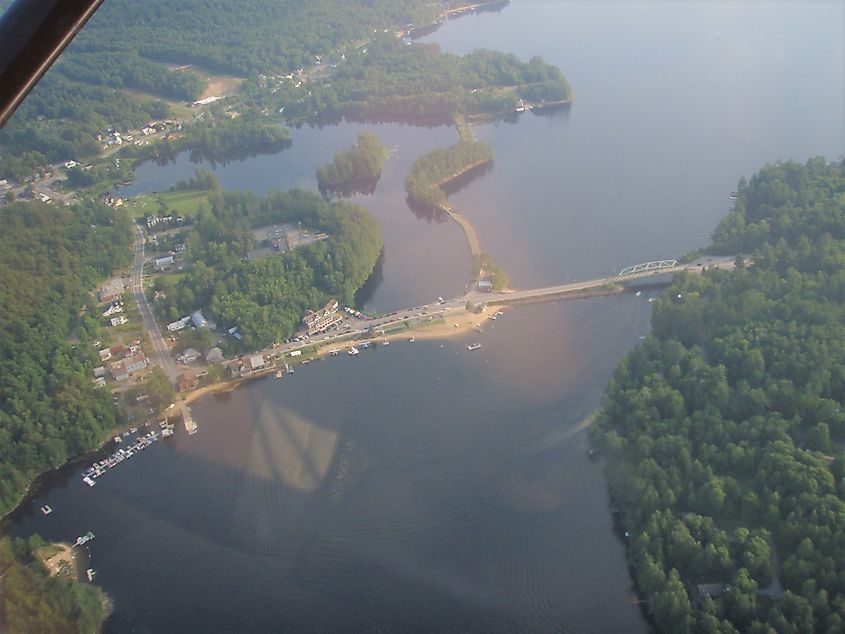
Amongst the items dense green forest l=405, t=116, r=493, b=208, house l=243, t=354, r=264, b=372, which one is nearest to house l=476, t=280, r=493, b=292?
dense green forest l=405, t=116, r=493, b=208

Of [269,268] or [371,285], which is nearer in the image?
[269,268]

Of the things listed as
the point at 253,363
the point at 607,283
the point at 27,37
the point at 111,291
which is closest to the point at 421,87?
the point at 607,283

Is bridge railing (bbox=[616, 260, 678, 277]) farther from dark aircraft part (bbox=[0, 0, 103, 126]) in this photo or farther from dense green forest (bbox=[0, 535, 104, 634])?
dark aircraft part (bbox=[0, 0, 103, 126])

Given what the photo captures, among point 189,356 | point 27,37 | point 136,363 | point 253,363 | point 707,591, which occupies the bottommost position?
point 707,591

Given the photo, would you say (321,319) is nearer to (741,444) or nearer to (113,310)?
(113,310)

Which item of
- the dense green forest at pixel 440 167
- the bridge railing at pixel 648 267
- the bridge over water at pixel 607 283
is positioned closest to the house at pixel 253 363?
the bridge over water at pixel 607 283

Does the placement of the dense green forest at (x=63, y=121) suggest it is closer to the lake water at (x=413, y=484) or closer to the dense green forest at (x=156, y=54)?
the dense green forest at (x=156, y=54)
